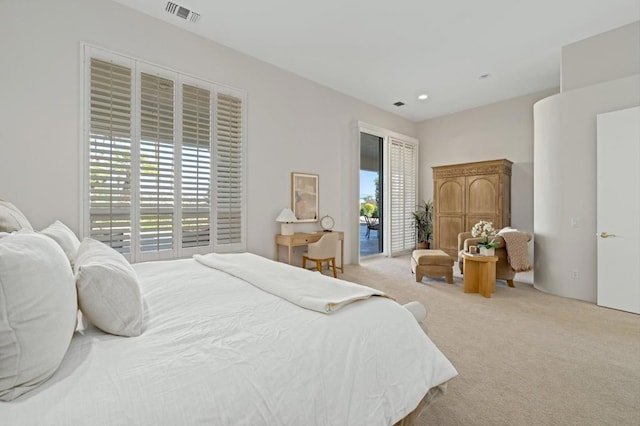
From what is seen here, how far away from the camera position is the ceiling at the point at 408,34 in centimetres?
319

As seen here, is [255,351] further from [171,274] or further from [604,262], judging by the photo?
[604,262]

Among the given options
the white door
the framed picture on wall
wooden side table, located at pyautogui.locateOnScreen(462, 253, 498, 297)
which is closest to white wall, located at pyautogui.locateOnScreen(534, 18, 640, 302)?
the white door

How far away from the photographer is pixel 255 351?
103cm

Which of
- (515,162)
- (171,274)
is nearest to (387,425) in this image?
(171,274)

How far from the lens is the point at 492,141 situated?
612 cm

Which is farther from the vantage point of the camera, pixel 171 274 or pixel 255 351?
pixel 171 274

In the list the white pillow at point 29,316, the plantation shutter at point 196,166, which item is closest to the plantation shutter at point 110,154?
the plantation shutter at point 196,166

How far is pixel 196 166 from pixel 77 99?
1.32m

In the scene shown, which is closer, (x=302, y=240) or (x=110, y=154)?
(x=110, y=154)

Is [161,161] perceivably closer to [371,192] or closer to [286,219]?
[286,219]

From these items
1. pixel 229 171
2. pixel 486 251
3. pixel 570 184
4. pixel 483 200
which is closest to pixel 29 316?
pixel 229 171

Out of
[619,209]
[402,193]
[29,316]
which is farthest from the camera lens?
[402,193]

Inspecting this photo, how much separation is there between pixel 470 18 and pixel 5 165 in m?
4.99

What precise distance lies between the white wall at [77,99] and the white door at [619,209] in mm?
3888
